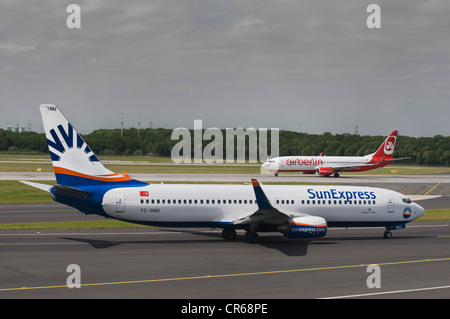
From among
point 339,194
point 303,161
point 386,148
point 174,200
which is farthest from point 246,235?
point 386,148

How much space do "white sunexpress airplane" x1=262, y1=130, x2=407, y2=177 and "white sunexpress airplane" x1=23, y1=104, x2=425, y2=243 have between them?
5936cm

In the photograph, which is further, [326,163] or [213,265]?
[326,163]

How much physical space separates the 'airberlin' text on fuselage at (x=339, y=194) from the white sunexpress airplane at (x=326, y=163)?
57.8 metres

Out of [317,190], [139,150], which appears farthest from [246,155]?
[317,190]

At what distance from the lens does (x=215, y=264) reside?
25.2 meters

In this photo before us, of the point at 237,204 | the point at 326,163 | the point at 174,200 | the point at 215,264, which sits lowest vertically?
the point at 215,264

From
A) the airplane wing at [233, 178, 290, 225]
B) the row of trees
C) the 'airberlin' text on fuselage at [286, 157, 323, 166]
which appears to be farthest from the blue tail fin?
the row of trees

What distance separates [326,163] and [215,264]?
7268 cm

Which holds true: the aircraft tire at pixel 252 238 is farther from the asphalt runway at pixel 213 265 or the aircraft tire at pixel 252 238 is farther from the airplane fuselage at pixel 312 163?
the airplane fuselage at pixel 312 163

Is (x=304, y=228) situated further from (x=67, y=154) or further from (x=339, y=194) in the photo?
(x=67, y=154)

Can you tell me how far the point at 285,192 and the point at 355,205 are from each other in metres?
4.67

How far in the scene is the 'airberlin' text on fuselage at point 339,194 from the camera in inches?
1334

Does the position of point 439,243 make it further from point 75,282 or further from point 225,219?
point 75,282

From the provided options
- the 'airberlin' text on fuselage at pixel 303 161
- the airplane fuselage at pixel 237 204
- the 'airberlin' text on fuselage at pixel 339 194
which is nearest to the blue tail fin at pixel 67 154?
the airplane fuselage at pixel 237 204
